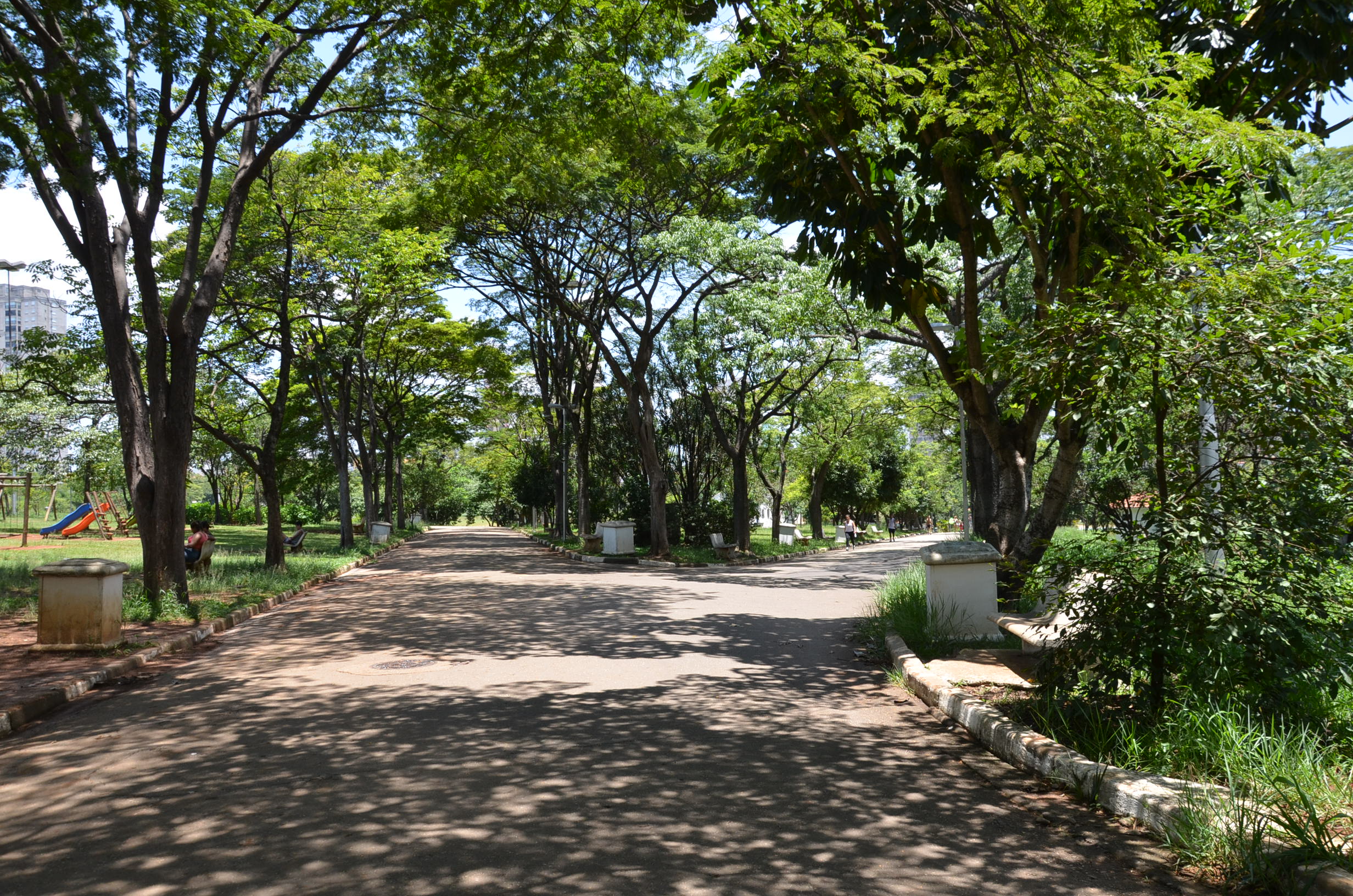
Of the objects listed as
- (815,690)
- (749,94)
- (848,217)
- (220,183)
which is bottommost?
(815,690)

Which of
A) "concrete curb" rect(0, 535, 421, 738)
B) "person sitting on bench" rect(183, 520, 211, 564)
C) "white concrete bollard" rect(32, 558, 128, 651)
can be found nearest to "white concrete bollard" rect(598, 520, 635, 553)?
"person sitting on bench" rect(183, 520, 211, 564)

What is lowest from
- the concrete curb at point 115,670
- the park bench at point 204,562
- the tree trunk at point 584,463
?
the concrete curb at point 115,670

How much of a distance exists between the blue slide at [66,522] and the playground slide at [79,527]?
0.41 ft

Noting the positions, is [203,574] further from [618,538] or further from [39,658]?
[618,538]

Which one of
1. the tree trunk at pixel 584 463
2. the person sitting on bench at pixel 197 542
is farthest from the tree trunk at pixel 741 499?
the person sitting on bench at pixel 197 542

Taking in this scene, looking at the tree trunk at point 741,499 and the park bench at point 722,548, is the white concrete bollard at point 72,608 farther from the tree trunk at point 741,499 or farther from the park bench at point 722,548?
the tree trunk at point 741,499

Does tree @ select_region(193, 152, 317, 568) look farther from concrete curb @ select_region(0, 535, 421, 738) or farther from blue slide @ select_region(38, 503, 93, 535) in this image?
blue slide @ select_region(38, 503, 93, 535)

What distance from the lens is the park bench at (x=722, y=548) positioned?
93.6ft

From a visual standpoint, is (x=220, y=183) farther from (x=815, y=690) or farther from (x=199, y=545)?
(x=815, y=690)

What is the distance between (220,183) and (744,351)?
14351 mm

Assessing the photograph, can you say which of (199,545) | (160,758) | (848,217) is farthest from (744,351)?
(160,758)

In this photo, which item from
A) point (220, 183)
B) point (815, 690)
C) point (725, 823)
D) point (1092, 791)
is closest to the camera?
point (725, 823)

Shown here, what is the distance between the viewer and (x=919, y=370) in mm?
28281

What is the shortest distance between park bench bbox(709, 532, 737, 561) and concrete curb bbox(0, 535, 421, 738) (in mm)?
14821
